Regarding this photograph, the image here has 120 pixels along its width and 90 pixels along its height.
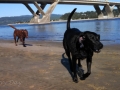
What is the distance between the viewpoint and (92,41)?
402 cm

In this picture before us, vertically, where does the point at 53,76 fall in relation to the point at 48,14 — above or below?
above

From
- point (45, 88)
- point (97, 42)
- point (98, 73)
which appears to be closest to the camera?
point (97, 42)

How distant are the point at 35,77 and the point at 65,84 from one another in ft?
3.08

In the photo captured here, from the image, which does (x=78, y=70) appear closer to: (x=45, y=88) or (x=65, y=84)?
(x=65, y=84)

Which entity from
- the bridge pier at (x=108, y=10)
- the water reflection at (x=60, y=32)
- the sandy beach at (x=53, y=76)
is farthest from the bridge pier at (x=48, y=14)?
the sandy beach at (x=53, y=76)

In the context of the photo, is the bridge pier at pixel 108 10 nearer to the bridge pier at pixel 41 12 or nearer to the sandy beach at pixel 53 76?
the bridge pier at pixel 41 12

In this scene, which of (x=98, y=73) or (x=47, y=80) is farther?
(x=98, y=73)

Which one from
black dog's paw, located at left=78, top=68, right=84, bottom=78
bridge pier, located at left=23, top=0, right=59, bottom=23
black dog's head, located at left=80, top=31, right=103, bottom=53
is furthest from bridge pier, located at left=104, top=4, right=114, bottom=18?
black dog's head, located at left=80, top=31, right=103, bottom=53

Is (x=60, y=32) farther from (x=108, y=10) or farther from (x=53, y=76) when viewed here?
(x=108, y=10)

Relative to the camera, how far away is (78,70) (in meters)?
5.70

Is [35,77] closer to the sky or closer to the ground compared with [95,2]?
closer to the sky

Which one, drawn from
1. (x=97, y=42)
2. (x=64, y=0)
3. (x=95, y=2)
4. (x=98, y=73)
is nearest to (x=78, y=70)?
(x=98, y=73)

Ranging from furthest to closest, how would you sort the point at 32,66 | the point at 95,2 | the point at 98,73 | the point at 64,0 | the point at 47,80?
the point at 95,2
the point at 64,0
the point at 32,66
the point at 98,73
the point at 47,80

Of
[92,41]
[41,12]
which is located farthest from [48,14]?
[92,41]
